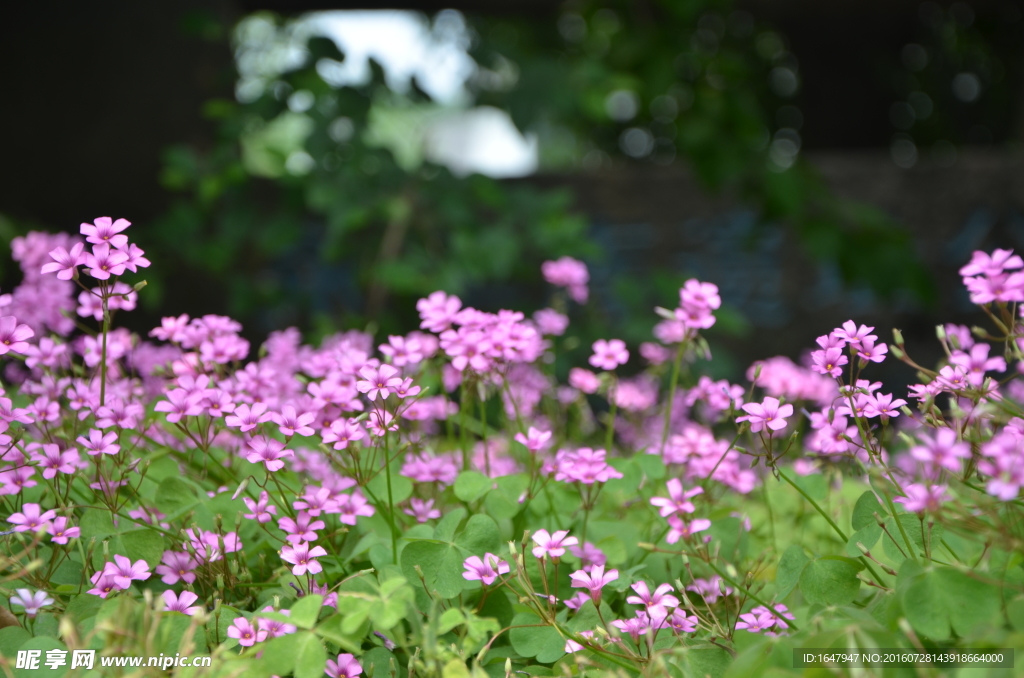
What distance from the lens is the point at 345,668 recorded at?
0.88 meters

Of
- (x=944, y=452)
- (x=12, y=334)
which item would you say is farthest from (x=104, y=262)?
(x=944, y=452)

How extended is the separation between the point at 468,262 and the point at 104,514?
1604mm

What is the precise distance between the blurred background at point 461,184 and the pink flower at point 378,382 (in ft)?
4.54

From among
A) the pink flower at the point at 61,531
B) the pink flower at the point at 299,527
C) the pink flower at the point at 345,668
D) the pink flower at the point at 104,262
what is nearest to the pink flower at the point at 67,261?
the pink flower at the point at 104,262

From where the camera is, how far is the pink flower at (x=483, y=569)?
3.10ft

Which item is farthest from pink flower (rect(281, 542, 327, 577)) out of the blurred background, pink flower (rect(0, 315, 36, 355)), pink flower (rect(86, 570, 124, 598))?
the blurred background

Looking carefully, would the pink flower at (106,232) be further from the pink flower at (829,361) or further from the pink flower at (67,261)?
Answer: the pink flower at (829,361)

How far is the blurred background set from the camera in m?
2.61

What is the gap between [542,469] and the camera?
1244 mm

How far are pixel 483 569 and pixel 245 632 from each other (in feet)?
0.96

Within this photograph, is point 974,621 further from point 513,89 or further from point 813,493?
point 513,89

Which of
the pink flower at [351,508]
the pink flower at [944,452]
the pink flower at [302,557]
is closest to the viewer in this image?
the pink flower at [944,452]

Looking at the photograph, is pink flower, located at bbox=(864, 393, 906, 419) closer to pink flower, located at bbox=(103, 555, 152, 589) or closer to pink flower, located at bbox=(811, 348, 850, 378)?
pink flower, located at bbox=(811, 348, 850, 378)

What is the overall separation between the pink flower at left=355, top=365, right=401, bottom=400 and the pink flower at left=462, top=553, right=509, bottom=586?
0.81 ft
